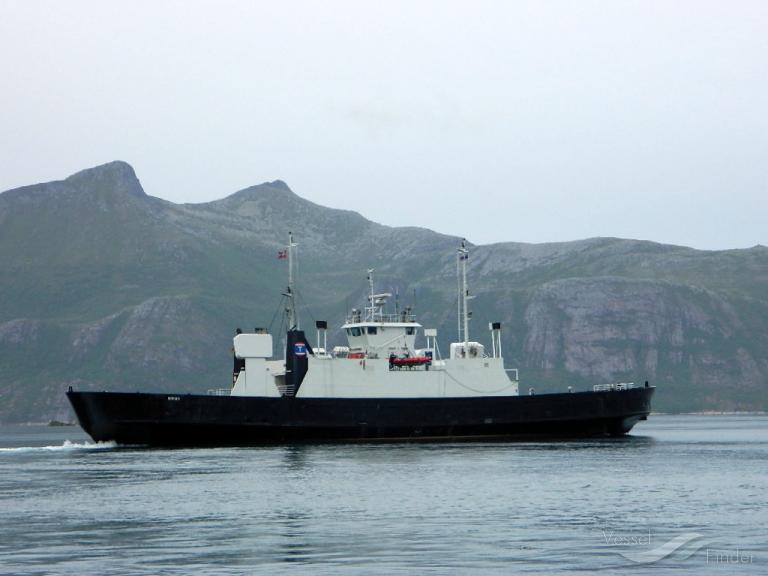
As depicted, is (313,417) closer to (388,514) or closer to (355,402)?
(355,402)

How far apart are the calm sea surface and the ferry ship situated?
5.45 metres

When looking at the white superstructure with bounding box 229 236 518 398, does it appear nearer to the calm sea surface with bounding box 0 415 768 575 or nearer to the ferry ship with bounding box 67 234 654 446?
the ferry ship with bounding box 67 234 654 446

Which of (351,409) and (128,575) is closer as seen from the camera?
(128,575)

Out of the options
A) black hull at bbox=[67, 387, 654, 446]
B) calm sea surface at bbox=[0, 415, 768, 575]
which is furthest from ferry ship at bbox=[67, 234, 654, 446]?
calm sea surface at bbox=[0, 415, 768, 575]

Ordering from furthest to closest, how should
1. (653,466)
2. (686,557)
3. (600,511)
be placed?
(653,466) → (600,511) → (686,557)

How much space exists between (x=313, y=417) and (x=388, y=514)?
3198 cm

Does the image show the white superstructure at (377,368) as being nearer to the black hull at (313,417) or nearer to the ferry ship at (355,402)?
the ferry ship at (355,402)

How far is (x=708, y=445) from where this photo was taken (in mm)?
76688

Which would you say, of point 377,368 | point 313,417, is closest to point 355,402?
point 313,417

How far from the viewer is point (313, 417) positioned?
220 ft

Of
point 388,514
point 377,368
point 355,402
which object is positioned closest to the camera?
point 388,514

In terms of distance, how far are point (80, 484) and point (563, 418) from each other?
1314 inches

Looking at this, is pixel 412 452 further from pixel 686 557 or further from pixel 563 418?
pixel 686 557

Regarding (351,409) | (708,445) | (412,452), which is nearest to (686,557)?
(412,452)
